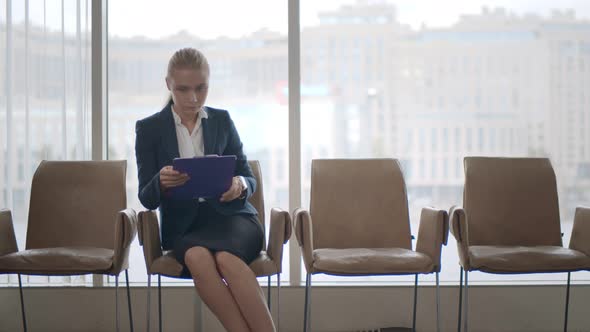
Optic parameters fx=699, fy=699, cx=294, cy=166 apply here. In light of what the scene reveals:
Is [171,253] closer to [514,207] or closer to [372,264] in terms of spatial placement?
[372,264]

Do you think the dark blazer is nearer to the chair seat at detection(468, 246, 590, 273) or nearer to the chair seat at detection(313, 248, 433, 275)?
the chair seat at detection(313, 248, 433, 275)

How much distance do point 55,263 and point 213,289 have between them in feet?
2.83

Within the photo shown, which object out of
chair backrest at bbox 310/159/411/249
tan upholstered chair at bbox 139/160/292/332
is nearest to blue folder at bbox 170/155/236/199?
tan upholstered chair at bbox 139/160/292/332

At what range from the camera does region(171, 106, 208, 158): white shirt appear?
3.29 m

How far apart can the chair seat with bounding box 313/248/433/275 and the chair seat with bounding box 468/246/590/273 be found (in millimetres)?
261

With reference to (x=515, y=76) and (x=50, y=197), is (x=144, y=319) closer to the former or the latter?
(x=50, y=197)

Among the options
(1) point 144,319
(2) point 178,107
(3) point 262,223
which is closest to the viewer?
(2) point 178,107

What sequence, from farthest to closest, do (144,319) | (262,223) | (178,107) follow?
(144,319) < (262,223) < (178,107)

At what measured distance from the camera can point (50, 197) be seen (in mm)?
3723

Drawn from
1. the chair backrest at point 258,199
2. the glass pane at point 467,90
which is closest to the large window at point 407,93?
the glass pane at point 467,90

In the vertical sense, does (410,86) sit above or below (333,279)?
above

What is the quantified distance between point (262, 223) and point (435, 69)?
1.44 metres

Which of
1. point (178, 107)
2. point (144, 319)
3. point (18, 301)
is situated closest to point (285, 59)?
point (178, 107)

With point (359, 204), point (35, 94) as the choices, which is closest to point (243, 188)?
point (359, 204)
